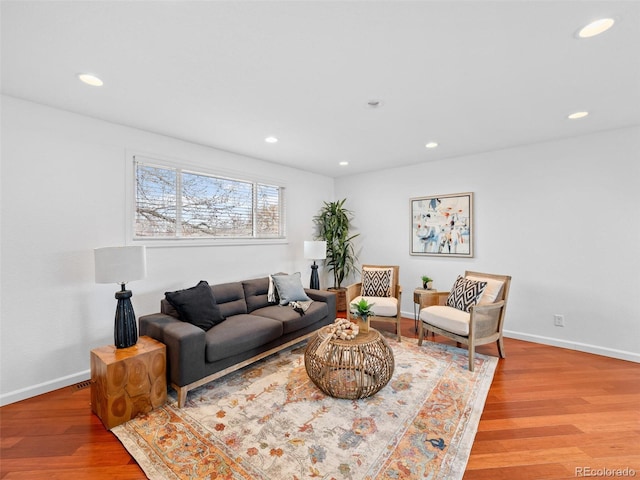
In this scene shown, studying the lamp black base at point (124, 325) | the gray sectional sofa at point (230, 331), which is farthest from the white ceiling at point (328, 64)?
the gray sectional sofa at point (230, 331)

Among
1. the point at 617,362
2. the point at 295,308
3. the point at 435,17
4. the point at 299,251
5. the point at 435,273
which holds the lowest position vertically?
the point at 617,362

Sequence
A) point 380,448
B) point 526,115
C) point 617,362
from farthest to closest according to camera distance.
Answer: point 617,362 → point 526,115 → point 380,448

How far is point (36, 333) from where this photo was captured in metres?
2.43

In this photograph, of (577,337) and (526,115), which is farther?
(577,337)

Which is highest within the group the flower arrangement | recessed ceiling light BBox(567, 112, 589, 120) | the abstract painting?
recessed ceiling light BBox(567, 112, 589, 120)

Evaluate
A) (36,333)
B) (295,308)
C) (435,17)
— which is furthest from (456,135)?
(36,333)

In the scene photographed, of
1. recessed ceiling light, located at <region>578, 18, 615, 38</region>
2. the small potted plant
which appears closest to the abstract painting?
the small potted plant

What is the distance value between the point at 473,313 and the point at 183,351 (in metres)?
2.80

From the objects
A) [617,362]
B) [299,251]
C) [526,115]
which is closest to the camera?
[526,115]

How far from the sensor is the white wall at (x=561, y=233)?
312cm

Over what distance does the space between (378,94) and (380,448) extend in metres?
2.65

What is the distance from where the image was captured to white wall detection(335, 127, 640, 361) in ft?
10.2

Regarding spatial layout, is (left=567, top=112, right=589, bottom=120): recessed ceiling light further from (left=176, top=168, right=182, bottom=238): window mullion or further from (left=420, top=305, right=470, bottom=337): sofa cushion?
(left=176, top=168, right=182, bottom=238): window mullion

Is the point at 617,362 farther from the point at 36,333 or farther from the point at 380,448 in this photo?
the point at 36,333
